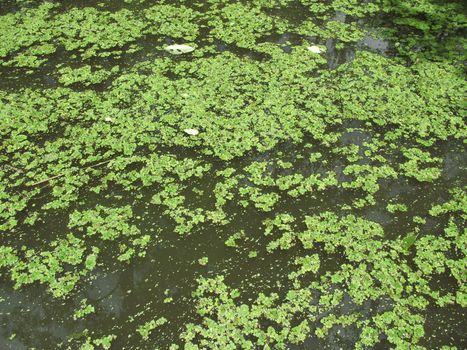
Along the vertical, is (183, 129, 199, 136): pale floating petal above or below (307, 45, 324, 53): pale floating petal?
below

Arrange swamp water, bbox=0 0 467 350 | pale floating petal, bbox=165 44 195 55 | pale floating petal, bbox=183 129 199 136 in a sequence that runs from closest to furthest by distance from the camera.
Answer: swamp water, bbox=0 0 467 350 → pale floating petal, bbox=183 129 199 136 → pale floating petal, bbox=165 44 195 55

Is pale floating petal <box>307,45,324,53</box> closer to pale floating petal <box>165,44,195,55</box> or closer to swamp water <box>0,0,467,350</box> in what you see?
swamp water <box>0,0,467,350</box>

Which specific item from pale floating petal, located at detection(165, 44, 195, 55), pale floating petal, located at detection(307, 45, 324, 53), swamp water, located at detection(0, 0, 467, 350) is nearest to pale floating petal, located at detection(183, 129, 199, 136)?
swamp water, located at detection(0, 0, 467, 350)

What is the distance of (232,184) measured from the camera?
209cm

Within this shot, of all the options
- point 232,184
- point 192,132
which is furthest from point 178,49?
point 232,184

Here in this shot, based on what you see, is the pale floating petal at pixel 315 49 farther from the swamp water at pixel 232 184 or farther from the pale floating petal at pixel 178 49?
the pale floating petal at pixel 178 49

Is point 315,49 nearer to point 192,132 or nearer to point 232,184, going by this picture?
point 192,132

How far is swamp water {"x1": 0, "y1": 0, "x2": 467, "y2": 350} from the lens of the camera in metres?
1.62

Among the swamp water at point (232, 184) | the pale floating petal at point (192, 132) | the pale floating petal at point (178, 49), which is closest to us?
the swamp water at point (232, 184)

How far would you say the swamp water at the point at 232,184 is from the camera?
63.9 inches

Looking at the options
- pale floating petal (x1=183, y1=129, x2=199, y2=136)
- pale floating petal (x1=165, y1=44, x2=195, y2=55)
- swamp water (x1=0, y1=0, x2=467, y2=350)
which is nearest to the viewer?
swamp water (x1=0, y1=0, x2=467, y2=350)

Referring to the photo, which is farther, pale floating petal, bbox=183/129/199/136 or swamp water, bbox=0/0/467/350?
pale floating petal, bbox=183/129/199/136

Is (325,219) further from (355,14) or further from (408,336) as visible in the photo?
(355,14)

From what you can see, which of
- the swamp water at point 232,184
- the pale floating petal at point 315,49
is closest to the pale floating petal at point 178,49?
the swamp water at point 232,184
